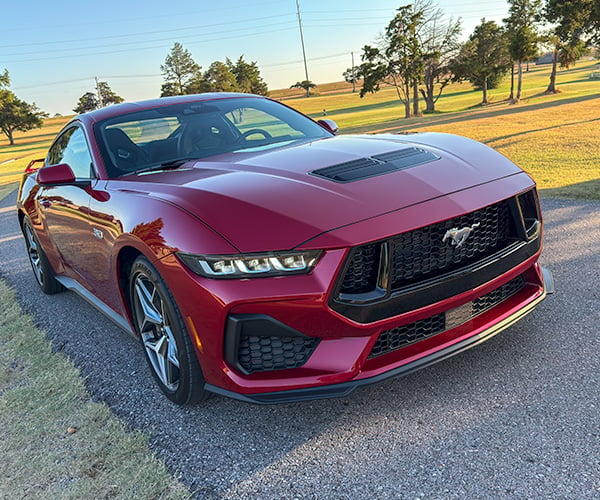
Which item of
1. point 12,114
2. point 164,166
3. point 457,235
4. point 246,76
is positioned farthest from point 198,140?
point 246,76

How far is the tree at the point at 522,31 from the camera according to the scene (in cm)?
3991

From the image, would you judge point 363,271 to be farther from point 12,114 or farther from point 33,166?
point 12,114

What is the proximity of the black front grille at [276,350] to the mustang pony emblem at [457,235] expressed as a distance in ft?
2.42

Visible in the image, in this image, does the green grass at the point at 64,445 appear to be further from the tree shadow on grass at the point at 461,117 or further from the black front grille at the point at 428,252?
the tree shadow on grass at the point at 461,117

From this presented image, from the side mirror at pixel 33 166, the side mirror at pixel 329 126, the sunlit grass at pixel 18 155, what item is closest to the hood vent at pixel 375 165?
the side mirror at pixel 329 126

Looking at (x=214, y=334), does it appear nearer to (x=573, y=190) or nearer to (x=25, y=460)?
(x=25, y=460)

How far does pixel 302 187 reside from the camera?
234cm

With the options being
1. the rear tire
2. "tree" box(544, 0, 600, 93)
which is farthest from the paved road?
"tree" box(544, 0, 600, 93)

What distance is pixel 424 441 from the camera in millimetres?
2186

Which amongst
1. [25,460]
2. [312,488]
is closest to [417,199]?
[312,488]

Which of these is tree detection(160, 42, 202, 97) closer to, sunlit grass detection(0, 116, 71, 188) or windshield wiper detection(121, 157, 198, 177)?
sunlit grass detection(0, 116, 71, 188)

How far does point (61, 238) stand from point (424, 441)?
305 cm

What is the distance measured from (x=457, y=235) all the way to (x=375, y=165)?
58 centimetres

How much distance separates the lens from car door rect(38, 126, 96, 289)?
332 cm
